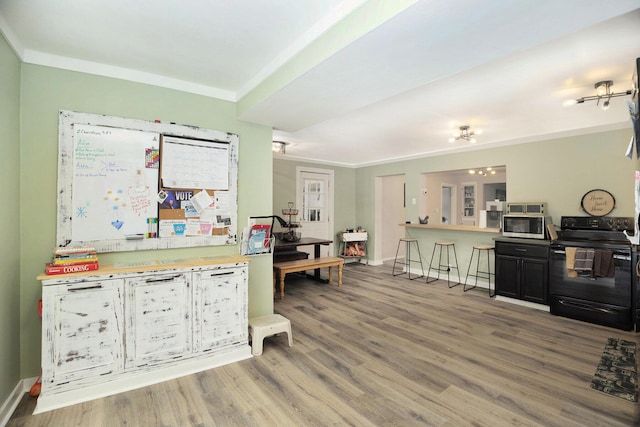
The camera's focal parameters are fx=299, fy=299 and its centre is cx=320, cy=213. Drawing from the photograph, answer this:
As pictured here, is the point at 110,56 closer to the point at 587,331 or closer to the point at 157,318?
the point at 157,318

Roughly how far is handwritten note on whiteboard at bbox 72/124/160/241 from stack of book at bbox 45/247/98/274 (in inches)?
9.0

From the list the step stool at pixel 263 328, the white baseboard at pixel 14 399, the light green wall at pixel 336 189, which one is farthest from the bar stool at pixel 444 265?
the white baseboard at pixel 14 399

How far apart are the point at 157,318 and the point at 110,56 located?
80.8 inches

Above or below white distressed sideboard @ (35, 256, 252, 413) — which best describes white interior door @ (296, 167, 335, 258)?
above

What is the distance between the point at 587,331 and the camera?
3361 mm

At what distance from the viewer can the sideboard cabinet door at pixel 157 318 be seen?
224 cm

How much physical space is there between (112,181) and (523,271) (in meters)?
5.01

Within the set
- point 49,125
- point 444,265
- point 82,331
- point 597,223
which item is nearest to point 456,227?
point 444,265

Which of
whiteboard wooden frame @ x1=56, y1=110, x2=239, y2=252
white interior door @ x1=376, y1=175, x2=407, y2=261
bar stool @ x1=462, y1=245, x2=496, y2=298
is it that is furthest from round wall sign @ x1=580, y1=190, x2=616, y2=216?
whiteboard wooden frame @ x1=56, y1=110, x2=239, y2=252

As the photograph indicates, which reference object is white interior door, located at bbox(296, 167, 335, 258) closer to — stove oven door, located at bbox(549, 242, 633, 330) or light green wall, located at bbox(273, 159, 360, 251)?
light green wall, located at bbox(273, 159, 360, 251)

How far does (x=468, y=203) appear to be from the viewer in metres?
8.52

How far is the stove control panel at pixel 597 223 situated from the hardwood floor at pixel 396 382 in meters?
1.27

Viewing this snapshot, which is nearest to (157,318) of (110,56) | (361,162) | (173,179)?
(173,179)

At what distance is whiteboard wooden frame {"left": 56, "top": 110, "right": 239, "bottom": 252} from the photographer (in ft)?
7.50
